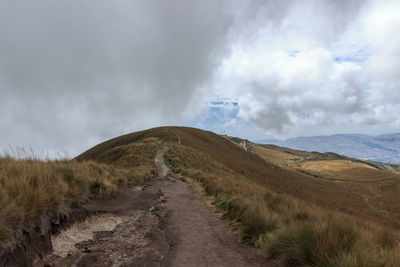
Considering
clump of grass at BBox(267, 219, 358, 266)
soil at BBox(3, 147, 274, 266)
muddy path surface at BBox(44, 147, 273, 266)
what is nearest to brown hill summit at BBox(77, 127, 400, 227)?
muddy path surface at BBox(44, 147, 273, 266)

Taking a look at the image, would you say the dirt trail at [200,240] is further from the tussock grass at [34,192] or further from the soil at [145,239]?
the tussock grass at [34,192]

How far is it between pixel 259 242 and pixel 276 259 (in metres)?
0.85

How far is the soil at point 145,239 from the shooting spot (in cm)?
517

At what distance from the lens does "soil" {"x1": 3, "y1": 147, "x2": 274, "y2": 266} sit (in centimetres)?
517

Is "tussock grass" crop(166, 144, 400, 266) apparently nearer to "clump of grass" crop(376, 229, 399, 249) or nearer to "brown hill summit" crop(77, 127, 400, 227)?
"clump of grass" crop(376, 229, 399, 249)

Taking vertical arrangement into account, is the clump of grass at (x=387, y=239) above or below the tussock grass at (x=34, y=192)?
below

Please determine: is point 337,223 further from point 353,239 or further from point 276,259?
point 276,259

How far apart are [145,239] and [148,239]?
0.32 feet

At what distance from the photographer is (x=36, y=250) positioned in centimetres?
447

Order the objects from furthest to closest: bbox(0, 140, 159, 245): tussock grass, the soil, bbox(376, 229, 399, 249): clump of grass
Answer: bbox(376, 229, 399, 249): clump of grass → the soil → bbox(0, 140, 159, 245): tussock grass

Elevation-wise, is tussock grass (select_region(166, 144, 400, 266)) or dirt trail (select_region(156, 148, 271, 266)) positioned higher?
tussock grass (select_region(166, 144, 400, 266))

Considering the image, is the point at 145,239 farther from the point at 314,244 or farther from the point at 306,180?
the point at 306,180

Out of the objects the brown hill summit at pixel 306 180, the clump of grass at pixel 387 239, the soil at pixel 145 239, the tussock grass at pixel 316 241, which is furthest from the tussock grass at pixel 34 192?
the brown hill summit at pixel 306 180

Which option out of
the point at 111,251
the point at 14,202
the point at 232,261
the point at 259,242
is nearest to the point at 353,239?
the point at 259,242
